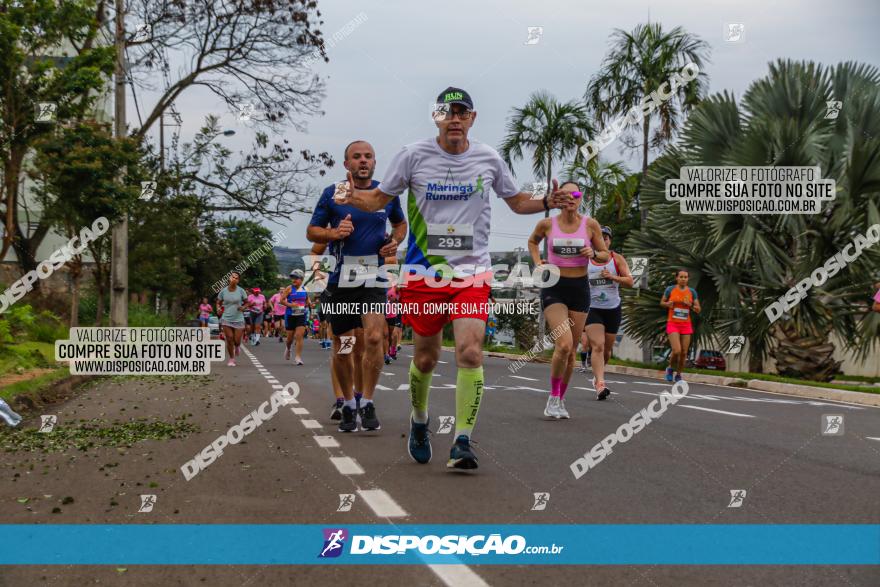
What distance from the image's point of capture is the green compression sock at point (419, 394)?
7.28 m

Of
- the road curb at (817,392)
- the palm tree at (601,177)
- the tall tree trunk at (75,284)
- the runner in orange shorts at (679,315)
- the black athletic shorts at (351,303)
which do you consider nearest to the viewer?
the black athletic shorts at (351,303)

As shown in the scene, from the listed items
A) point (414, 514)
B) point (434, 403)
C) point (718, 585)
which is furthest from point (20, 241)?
point (718, 585)

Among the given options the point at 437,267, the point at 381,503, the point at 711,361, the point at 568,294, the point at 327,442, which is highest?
the point at 437,267

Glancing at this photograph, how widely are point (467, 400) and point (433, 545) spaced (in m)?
2.06

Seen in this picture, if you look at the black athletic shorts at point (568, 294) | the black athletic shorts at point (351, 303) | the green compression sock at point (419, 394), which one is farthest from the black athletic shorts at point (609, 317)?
the green compression sock at point (419, 394)

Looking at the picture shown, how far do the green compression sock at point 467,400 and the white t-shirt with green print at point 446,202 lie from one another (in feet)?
Result: 2.17

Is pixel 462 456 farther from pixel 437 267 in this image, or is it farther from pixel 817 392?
pixel 817 392

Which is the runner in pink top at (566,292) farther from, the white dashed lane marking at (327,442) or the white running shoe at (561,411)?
the white dashed lane marking at (327,442)

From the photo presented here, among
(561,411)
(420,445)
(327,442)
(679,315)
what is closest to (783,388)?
(679,315)

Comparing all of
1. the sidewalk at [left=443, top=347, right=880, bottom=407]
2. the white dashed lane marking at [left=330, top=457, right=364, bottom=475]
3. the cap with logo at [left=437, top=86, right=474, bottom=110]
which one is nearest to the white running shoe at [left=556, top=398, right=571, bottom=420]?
the white dashed lane marking at [left=330, top=457, right=364, bottom=475]

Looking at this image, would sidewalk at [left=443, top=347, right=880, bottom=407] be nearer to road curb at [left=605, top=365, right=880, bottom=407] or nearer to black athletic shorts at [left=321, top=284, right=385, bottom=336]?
road curb at [left=605, top=365, right=880, bottom=407]

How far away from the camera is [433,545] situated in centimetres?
480

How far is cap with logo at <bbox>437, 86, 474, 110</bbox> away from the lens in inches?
273

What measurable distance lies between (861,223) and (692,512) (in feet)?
47.3
